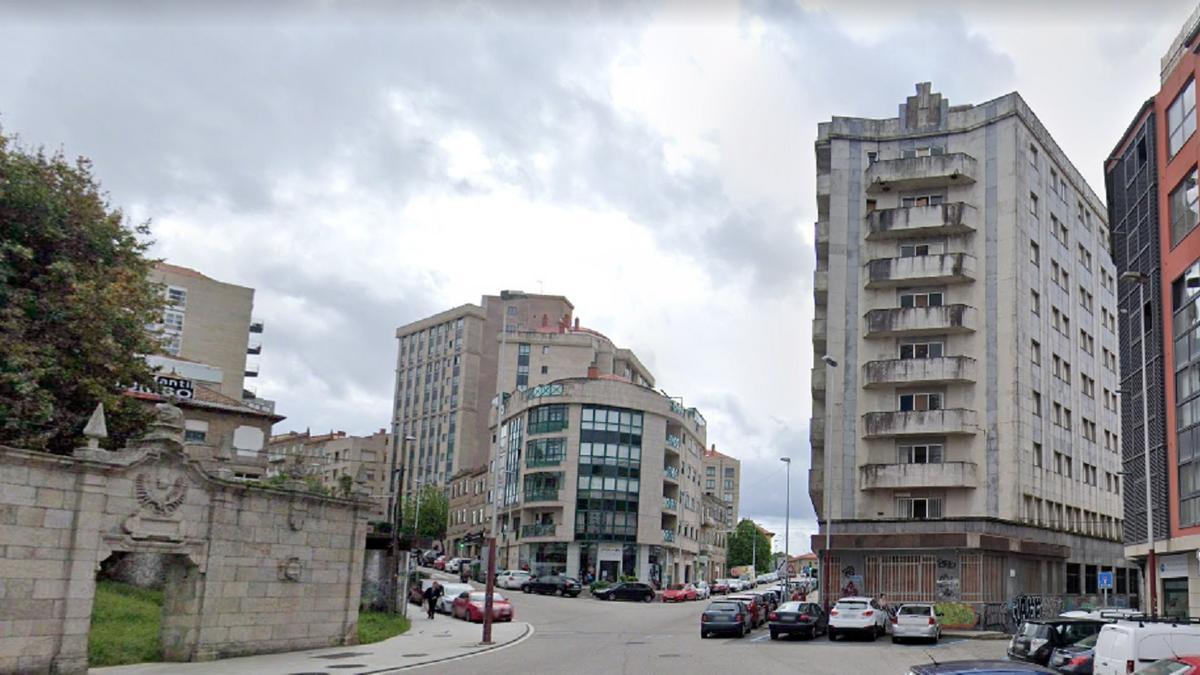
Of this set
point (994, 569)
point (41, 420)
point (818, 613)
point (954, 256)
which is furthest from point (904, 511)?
point (41, 420)

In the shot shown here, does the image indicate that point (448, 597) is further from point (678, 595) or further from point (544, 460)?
point (544, 460)

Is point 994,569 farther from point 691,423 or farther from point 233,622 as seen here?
point 691,423

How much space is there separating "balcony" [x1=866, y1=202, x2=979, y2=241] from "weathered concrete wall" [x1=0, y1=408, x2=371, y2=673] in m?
33.3

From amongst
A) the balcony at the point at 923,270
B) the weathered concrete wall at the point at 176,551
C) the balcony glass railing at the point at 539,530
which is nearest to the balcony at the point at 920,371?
the balcony at the point at 923,270

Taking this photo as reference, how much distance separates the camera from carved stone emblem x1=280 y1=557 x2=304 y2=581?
28.4 metres

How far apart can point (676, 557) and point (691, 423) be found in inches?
495

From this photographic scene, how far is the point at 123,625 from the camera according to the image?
93.4 ft

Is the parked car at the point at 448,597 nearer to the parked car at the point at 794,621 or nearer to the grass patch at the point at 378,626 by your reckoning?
the grass patch at the point at 378,626

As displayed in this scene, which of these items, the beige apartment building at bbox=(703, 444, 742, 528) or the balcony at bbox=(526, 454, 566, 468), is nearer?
the balcony at bbox=(526, 454, 566, 468)

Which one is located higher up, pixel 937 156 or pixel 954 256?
pixel 937 156

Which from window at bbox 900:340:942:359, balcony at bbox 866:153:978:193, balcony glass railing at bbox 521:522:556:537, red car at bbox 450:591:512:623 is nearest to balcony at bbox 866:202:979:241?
balcony at bbox 866:153:978:193

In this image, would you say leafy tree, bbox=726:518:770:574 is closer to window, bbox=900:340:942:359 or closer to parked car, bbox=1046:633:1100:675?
window, bbox=900:340:942:359

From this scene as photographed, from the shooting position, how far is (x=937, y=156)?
54.9 m

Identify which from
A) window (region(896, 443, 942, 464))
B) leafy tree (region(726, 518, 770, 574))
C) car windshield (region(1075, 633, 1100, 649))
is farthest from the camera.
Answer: leafy tree (region(726, 518, 770, 574))
